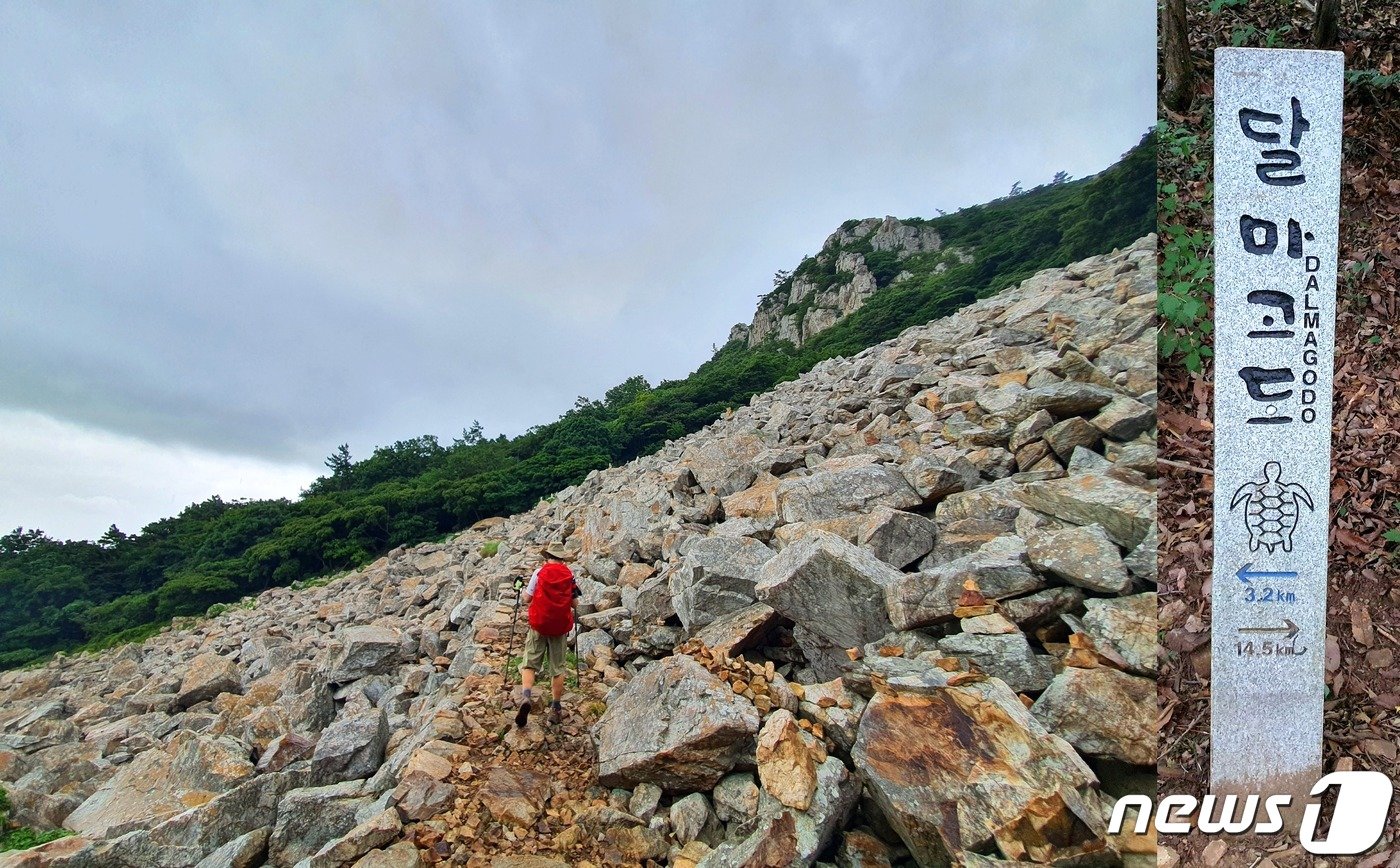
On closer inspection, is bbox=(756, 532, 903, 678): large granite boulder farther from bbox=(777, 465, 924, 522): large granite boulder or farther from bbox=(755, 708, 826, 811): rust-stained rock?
bbox=(777, 465, 924, 522): large granite boulder

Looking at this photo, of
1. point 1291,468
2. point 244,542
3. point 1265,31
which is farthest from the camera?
point 244,542

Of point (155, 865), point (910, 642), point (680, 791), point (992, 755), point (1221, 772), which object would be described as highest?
point (910, 642)

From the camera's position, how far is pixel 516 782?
347 centimetres

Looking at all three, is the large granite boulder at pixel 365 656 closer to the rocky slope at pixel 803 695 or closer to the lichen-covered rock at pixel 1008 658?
the rocky slope at pixel 803 695

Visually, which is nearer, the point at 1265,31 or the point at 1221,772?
the point at 1221,772

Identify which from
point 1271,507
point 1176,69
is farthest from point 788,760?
point 1176,69

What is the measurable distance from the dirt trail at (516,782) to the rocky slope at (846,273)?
7.63 meters

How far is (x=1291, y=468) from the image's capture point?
268cm

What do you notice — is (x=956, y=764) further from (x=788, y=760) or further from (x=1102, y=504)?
(x=1102, y=504)

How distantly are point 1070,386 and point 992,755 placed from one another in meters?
3.13

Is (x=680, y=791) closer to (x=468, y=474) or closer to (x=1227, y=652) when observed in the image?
(x=1227, y=652)

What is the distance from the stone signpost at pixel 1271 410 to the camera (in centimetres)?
267

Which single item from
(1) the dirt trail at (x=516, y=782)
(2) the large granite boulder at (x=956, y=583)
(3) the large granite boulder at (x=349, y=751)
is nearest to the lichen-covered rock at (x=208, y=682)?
(3) the large granite boulder at (x=349, y=751)

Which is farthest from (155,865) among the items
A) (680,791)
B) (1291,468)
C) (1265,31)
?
(1265,31)
